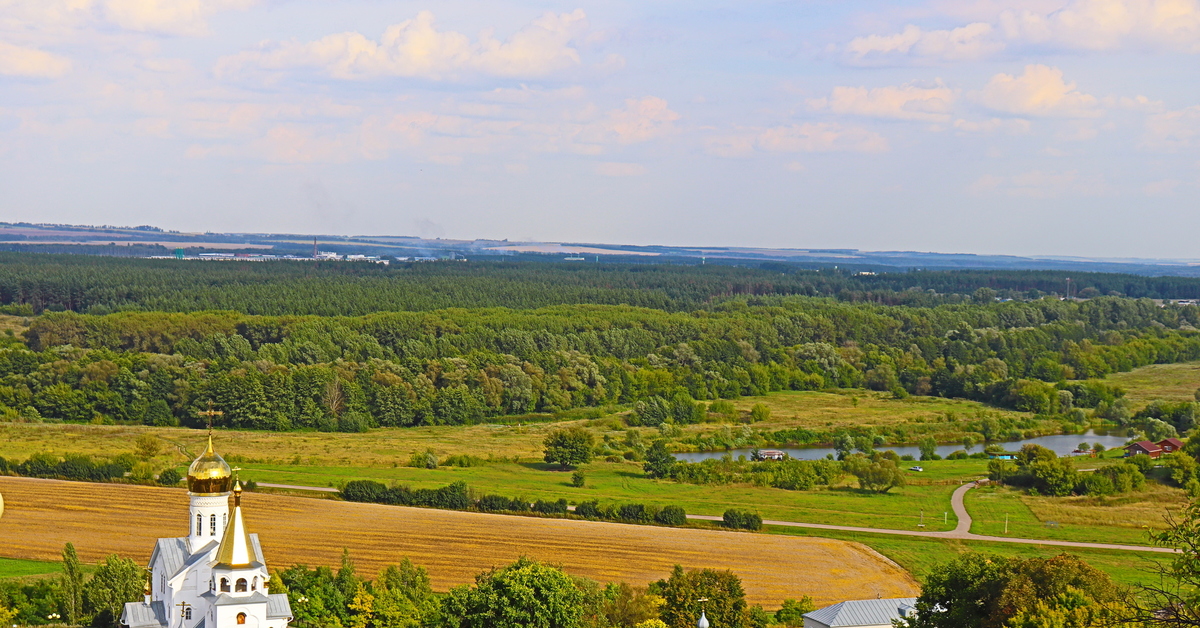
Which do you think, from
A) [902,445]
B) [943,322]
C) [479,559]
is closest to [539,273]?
[943,322]

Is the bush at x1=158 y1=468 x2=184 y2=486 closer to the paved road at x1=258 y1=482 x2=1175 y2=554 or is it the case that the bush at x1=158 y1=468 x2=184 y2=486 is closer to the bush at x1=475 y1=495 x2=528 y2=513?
the bush at x1=475 y1=495 x2=528 y2=513

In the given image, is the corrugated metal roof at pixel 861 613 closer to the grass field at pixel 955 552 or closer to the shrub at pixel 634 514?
the grass field at pixel 955 552

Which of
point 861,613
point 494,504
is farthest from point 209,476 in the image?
point 494,504

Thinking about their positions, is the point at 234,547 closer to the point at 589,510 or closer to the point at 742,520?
the point at 589,510

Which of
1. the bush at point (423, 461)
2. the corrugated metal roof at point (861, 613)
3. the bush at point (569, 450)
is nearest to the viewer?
the corrugated metal roof at point (861, 613)

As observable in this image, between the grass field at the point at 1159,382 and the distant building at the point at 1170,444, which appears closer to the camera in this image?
the distant building at the point at 1170,444

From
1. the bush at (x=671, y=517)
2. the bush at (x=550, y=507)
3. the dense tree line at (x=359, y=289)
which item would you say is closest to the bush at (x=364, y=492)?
the bush at (x=550, y=507)
